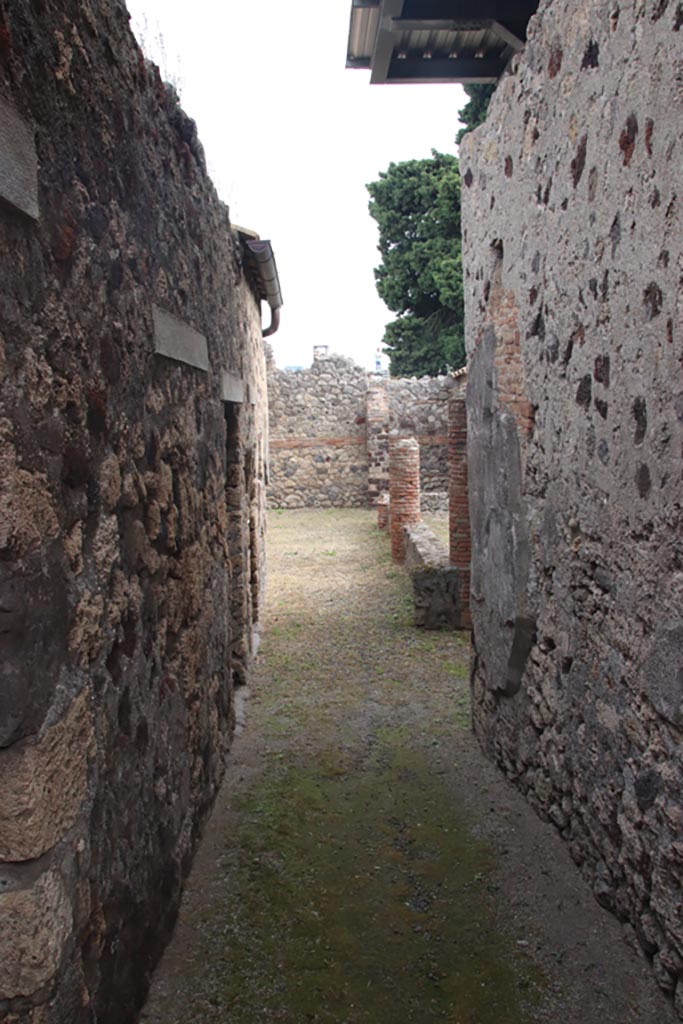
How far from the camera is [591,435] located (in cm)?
307

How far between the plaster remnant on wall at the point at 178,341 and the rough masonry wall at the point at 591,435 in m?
1.51

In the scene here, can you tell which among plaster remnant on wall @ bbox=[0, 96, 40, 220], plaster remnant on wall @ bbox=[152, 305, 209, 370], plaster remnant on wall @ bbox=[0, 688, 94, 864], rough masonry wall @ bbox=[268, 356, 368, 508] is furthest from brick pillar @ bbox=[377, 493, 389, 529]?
plaster remnant on wall @ bbox=[0, 96, 40, 220]

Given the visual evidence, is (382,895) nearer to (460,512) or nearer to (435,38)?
(460,512)

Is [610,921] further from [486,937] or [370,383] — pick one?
[370,383]

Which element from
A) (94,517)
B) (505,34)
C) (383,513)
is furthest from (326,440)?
(94,517)

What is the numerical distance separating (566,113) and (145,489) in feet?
7.19

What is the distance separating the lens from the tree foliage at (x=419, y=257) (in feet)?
74.1

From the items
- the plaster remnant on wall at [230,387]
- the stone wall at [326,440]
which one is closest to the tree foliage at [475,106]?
the stone wall at [326,440]

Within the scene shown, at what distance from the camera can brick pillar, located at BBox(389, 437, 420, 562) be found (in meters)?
11.4

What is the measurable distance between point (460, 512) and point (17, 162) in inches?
253

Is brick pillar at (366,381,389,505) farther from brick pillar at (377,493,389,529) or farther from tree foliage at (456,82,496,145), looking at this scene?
tree foliage at (456,82,496,145)

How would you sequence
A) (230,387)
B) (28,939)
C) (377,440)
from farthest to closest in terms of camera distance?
1. (377,440)
2. (230,387)
3. (28,939)

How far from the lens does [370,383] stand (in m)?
18.4

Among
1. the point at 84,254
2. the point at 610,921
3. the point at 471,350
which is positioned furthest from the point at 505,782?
the point at 84,254
